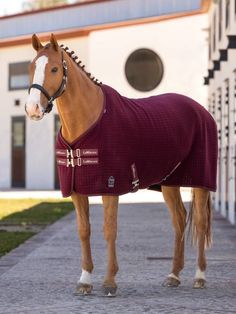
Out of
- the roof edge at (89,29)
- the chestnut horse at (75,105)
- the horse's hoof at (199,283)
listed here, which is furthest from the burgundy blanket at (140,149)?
the roof edge at (89,29)

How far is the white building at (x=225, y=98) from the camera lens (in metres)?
15.2

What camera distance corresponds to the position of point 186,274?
8.42m

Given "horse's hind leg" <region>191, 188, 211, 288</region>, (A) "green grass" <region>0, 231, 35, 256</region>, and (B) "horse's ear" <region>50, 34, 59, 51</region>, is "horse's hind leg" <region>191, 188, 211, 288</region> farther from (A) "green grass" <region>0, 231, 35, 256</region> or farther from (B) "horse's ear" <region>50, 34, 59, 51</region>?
(A) "green grass" <region>0, 231, 35, 256</region>

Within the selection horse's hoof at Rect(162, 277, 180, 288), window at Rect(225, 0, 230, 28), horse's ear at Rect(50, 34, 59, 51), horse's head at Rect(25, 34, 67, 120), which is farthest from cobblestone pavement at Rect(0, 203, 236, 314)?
window at Rect(225, 0, 230, 28)

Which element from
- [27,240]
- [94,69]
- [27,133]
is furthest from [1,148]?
[27,240]

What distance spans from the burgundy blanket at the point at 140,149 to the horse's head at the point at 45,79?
1.64ft

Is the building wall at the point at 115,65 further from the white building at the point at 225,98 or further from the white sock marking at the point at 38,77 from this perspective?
the white sock marking at the point at 38,77

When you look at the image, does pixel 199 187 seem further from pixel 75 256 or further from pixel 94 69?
pixel 94 69

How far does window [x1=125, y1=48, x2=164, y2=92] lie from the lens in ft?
98.8

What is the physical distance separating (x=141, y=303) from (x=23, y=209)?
12.8 metres

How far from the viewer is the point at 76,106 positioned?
7.01 metres

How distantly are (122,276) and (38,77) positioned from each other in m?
2.56

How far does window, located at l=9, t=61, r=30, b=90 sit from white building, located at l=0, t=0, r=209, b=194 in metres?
0.04

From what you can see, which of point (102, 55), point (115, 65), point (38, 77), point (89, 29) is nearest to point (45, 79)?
point (38, 77)
